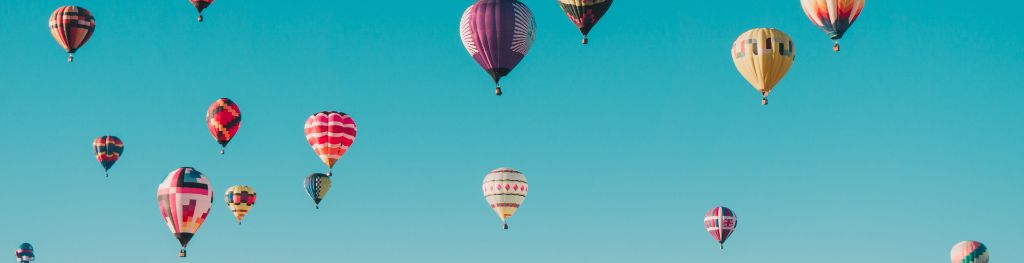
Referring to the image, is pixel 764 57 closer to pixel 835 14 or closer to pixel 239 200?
pixel 835 14

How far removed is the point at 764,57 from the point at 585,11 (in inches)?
258

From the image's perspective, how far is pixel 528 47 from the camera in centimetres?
6831

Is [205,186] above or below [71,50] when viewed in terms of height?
below

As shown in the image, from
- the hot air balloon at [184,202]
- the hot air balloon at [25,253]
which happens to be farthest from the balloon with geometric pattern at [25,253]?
the hot air balloon at [184,202]

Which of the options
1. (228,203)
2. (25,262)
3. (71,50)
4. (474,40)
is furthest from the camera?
(25,262)

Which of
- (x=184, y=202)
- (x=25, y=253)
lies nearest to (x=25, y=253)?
(x=25, y=253)

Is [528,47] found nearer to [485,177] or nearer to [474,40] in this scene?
[474,40]

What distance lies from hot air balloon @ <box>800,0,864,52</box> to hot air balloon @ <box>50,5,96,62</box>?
29.2m

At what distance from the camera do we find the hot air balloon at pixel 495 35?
219ft

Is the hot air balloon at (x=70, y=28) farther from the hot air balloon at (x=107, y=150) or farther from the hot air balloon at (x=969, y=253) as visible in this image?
the hot air balloon at (x=969, y=253)

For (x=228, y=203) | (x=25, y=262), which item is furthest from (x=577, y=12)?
(x=25, y=262)

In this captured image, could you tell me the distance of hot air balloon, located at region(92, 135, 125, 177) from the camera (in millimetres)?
92312

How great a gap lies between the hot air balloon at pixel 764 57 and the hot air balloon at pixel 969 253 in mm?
31248

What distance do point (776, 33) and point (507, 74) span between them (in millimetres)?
9929
